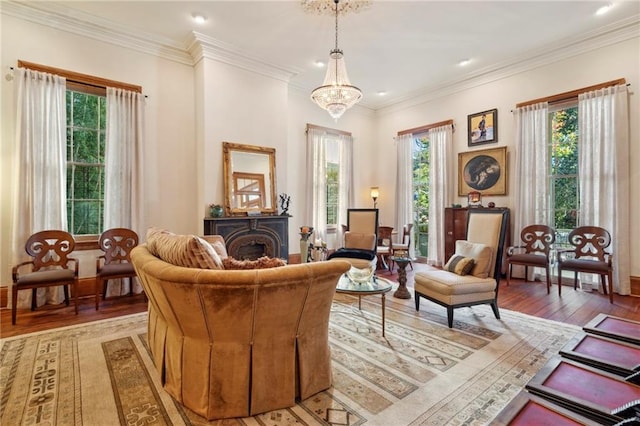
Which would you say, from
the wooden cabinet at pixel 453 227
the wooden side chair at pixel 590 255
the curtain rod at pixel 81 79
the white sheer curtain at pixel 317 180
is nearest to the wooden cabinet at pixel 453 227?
the wooden cabinet at pixel 453 227

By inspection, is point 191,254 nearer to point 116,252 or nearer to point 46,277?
point 46,277

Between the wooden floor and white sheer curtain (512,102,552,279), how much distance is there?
0.99m

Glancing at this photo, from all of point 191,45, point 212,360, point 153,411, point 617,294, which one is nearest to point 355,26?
point 191,45

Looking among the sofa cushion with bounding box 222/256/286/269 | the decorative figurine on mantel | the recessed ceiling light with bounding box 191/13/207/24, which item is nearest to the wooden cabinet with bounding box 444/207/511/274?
the decorative figurine on mantel

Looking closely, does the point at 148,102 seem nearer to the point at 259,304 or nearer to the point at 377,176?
the point at 259,304

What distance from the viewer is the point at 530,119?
518cm

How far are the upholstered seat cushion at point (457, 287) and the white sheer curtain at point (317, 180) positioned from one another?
3398mm

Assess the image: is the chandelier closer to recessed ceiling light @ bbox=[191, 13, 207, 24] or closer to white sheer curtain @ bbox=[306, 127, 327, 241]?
recessed ceiling light @ bbox=[191, 13, 207, 24]

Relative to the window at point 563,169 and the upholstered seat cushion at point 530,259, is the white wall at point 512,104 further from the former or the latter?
the upholstered seat cushion at point 530,259

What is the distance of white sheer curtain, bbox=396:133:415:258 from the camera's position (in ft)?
23.1

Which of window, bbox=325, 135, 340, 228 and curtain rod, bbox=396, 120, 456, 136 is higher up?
curtain rod, bbox=396, 120, 456, 136

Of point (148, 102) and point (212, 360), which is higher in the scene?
point (148, 102)

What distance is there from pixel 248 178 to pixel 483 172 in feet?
14.5

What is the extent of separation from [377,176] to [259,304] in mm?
6588
